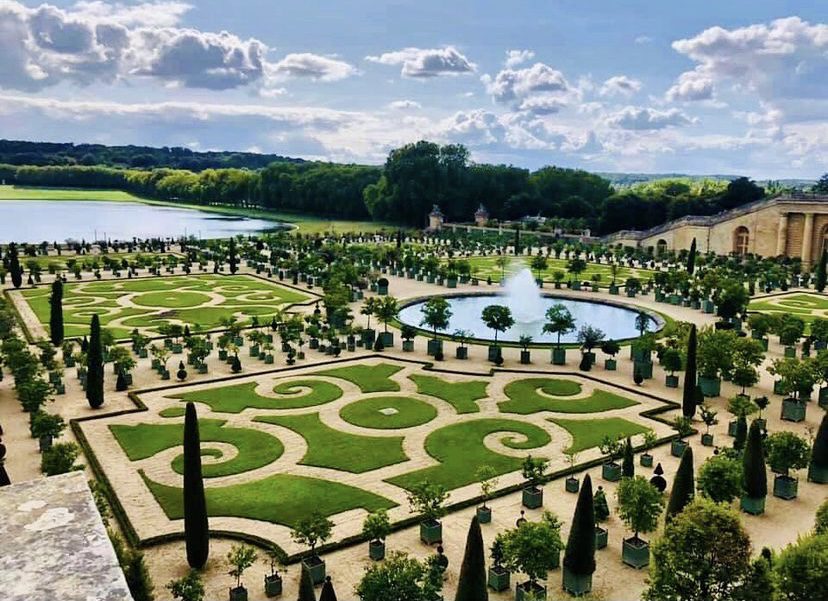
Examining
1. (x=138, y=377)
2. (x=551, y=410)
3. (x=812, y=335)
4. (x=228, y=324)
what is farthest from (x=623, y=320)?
(x=138, y=377)

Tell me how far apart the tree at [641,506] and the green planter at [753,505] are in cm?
468

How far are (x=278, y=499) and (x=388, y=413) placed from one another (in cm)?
902

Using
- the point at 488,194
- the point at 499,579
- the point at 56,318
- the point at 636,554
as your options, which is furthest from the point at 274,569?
the point at 488,194

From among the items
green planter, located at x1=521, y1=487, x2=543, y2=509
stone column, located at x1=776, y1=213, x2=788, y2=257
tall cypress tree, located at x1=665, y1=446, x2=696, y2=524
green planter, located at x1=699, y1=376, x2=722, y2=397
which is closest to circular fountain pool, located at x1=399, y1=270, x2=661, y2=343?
green planter, located at x1=699, y1=376, x2=722, y2=397

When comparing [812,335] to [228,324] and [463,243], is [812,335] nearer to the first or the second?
[228,324]

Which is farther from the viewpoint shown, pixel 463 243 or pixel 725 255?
pixel 463 243

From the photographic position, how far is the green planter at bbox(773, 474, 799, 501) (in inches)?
957

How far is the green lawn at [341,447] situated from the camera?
2636 centimetres

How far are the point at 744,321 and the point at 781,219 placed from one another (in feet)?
134

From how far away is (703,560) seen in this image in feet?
49.4

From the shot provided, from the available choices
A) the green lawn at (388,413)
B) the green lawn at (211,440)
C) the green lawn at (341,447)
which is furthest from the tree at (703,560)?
the green lawn at (388,413)

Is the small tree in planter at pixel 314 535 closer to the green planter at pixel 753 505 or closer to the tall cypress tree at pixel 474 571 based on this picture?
the tall cypress tree at pixel 474 571

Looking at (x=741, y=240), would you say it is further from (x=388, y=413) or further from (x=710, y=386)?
(x=388, y=413)

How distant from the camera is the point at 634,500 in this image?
65.7 feet
